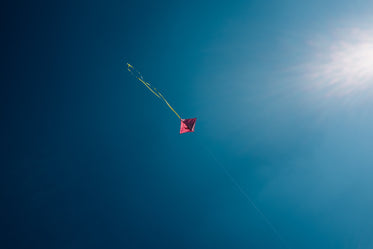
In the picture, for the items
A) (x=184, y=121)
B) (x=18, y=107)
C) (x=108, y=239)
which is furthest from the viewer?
(x=108, y=239)

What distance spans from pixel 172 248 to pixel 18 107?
12343mm

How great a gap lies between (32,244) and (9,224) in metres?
1.67

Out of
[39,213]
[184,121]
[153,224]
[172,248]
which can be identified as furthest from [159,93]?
[172,248]

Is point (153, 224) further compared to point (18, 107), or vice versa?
point (153, 224)

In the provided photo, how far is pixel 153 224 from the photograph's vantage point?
→ 37.9 ft

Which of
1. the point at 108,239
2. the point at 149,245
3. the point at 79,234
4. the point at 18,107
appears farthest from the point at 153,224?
the point at 18,107

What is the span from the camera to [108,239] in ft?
35.4

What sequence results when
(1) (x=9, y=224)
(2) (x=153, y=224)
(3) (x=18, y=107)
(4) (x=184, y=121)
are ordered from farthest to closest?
1. (2) (x=153, y=224)
2. (1) (x=9, y=224)
3. (3) (x=18, y=107)
4. (4) (x=184, y=121)

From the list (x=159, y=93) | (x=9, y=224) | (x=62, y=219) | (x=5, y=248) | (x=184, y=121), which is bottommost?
(x=5, y=248)

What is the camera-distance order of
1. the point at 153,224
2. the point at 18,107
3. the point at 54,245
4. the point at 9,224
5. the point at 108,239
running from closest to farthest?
the point at 18,107, the point at 9,224, the point at 54,245, the point at 108,239, the point at 153,224

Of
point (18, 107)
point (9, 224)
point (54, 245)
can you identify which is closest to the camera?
point (18, 107)

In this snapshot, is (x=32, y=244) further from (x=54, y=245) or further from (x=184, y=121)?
(x=184, y=121)

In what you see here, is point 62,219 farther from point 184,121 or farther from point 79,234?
point 184,121

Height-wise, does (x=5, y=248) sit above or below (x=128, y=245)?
below
